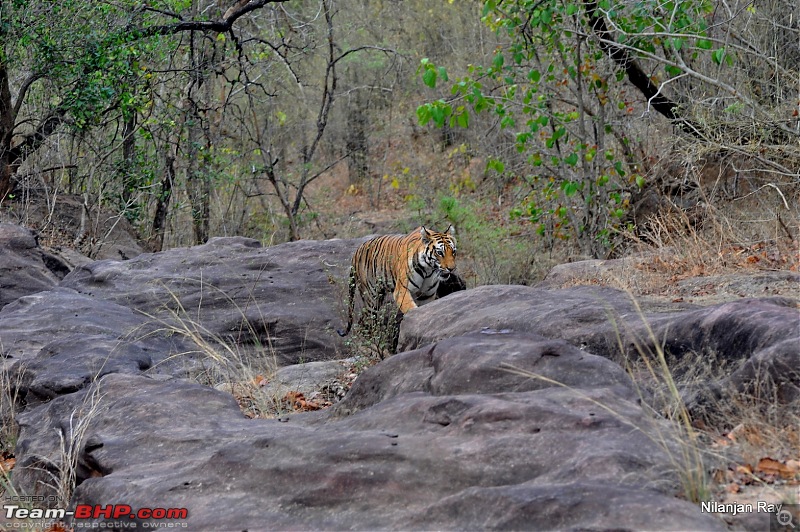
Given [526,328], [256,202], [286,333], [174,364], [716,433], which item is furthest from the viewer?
[256,202]

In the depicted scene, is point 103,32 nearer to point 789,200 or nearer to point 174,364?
point 174,364

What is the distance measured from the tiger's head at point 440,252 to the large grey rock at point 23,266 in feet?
14.2

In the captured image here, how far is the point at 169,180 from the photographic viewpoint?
15.7 meters

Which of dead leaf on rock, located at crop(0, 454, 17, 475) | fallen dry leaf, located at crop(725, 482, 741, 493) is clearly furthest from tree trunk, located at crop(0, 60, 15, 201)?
fallen dry leaf, located at crop(725, 482, 741, 493)

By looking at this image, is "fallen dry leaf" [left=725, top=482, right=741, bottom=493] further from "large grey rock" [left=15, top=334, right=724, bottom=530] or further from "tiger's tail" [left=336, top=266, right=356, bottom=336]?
"tiger's tail" [left=336, top=266, right=356, bottom=336]

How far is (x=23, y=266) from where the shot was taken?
10.1m

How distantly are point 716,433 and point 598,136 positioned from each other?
9245mm

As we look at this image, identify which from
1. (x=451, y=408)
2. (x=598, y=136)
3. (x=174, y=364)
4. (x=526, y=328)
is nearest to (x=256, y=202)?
(x=598, y=136)

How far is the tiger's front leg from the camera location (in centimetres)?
877

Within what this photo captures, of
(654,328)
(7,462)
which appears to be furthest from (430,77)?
(7,462)

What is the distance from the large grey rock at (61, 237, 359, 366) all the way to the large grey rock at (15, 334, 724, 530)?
3.59m

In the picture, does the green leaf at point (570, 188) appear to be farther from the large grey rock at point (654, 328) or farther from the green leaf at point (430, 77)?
the large grey rock at point (654, 328)

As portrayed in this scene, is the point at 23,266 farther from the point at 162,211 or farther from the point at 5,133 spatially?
the point at 162,211

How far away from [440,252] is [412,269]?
A: 366 mm
